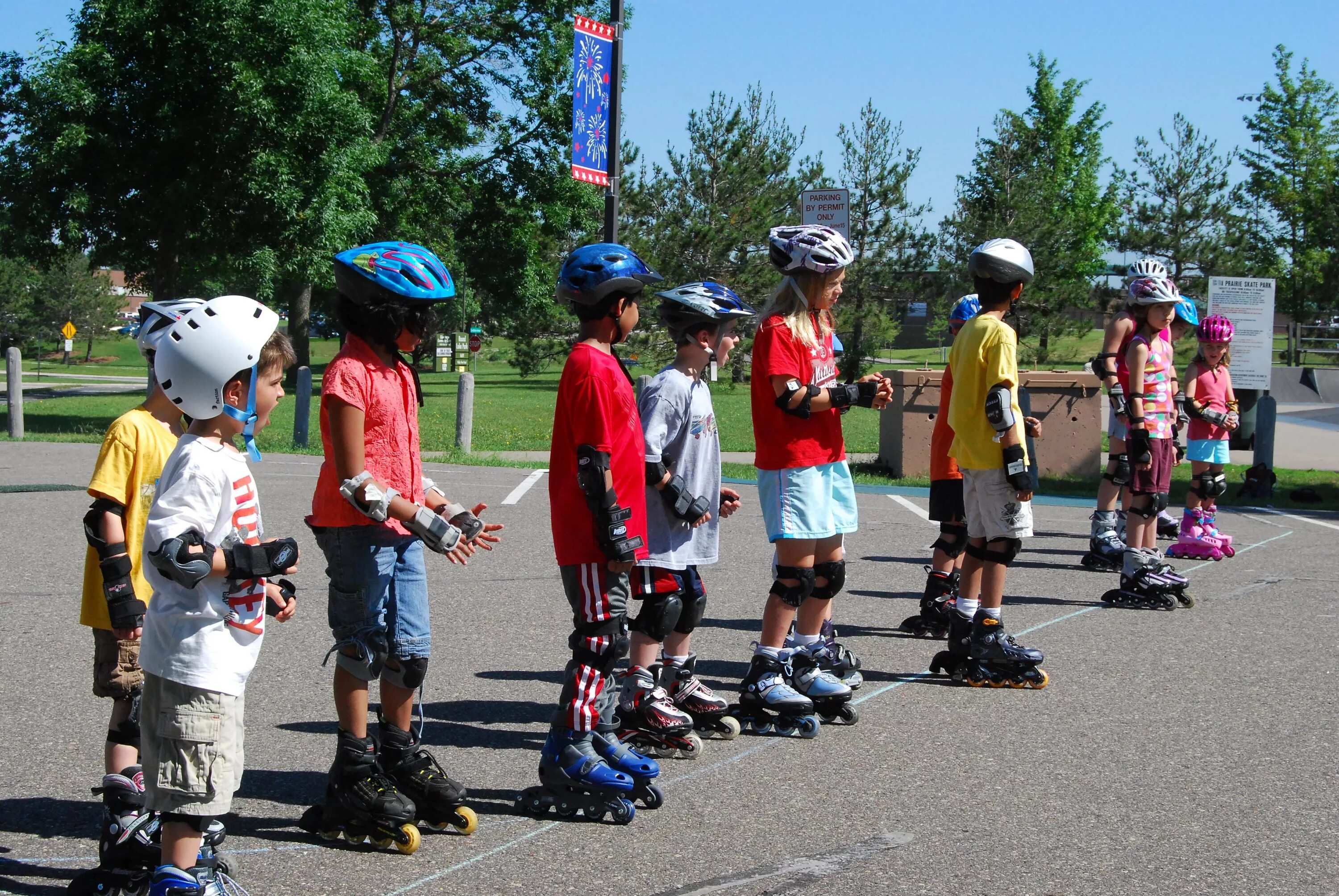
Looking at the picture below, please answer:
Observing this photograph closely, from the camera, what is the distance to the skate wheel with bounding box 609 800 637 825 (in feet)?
14.4

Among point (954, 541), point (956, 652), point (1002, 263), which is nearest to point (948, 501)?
point (954, 541)

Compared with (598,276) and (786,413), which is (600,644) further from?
(786,413)

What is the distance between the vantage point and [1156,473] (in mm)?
8492

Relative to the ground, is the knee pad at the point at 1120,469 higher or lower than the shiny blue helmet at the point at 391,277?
lower

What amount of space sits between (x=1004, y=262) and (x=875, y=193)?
125 feet

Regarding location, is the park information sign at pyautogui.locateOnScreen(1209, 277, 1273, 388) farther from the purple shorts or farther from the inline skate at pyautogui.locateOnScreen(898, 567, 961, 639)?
the inline skate at pyautogui.locateOnScreen(898, 567, 961, 639)

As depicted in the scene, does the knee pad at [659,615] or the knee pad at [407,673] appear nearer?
the knee pad at [407,673]

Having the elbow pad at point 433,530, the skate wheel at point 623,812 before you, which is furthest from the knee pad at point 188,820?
the skate wheel at point 623,812

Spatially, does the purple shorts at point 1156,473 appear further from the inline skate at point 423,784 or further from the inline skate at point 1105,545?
the inline skate at point 423,784

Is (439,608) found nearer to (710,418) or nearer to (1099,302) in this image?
(710,418)

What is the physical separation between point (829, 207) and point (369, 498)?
8778mm

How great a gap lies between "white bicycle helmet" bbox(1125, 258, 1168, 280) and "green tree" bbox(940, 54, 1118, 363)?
3350cm

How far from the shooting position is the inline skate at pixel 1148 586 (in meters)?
8.27

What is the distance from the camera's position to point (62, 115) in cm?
2230
